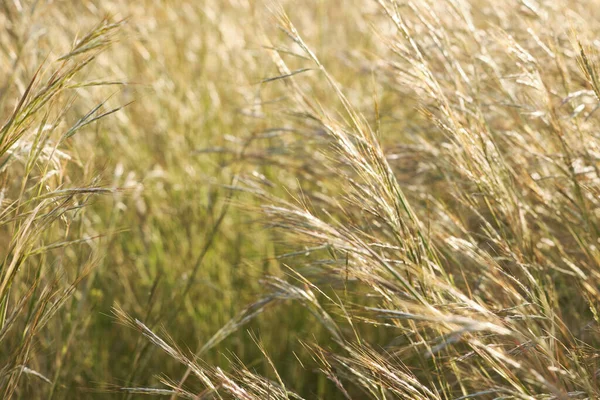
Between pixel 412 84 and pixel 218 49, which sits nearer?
pixel 412 84

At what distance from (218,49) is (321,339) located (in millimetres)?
1217

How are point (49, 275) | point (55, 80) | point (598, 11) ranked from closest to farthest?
point (55, 80) → point (49, 275) → point (598, 11)

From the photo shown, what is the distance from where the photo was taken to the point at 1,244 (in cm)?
182

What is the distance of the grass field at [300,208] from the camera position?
3.22 feet

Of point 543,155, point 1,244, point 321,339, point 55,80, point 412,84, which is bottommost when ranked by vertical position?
point 321,339

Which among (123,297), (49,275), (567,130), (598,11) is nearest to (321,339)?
(123,297)

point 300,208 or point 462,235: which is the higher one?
point 300,208

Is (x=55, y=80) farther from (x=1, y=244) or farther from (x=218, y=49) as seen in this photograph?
(x=218, y=49)

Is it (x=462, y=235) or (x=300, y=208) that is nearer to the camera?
(x=300, y=208)

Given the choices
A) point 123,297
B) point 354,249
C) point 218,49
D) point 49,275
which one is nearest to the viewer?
point 354,249

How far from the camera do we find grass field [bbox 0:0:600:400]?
98cm

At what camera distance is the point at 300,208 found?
1.02m

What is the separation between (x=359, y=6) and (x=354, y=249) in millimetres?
2564

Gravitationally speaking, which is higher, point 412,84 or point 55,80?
point 55,80
